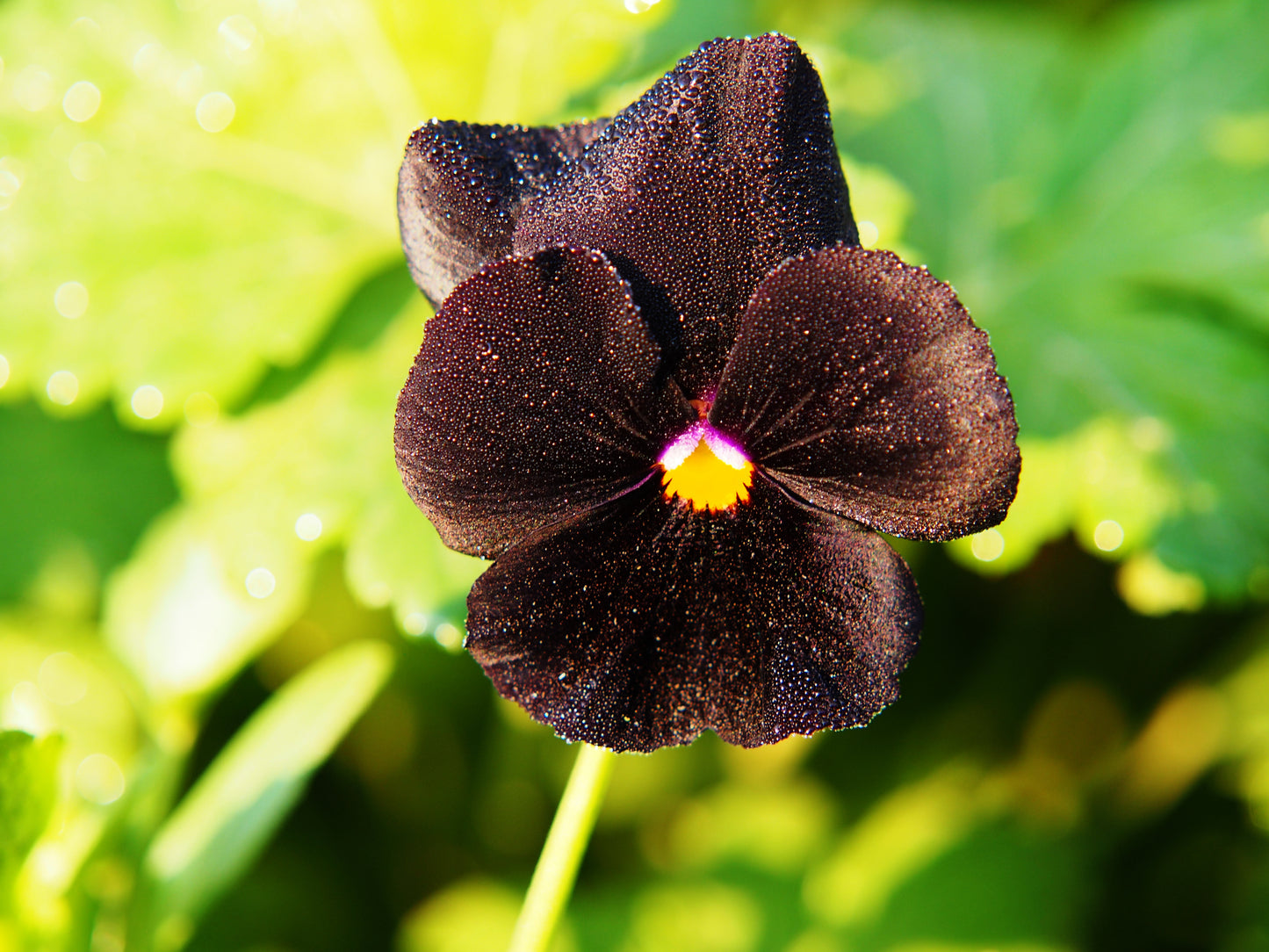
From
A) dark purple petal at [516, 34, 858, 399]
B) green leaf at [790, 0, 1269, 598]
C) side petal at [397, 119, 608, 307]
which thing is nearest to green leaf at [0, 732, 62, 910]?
side petal at [397, 119, 608, 307]

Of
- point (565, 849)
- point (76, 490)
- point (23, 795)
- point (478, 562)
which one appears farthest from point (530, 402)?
point (76, 490)

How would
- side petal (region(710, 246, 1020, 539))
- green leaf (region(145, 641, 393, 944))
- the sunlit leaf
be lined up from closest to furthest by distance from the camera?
side petal (region(710, 246, 1020, 539)), green leaf (region(145, 641, 393, 944)), the sunlit leaf

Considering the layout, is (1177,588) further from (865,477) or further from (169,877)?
(169,877)

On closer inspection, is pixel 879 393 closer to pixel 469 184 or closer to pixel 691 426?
pixel 691 426

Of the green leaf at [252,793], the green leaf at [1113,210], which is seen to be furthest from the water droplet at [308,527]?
the green leaf at [1113,210]

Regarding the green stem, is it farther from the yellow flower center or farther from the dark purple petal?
the dark purple petal
